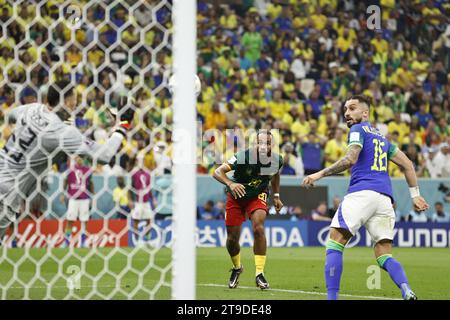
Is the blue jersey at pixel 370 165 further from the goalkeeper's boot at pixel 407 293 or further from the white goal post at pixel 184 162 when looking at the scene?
the white goal post at pixel 184 162

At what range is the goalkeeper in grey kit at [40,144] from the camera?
6.23 metres

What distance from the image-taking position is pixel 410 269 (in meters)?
13.2

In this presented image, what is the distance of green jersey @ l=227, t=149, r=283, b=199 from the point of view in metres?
10.0

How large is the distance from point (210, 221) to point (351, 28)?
9484 millimetres

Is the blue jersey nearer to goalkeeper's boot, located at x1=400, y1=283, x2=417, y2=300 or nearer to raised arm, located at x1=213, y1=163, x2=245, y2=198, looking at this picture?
goalkeeper's boot, located at x1=400, y1=283, x2=417, y2=300

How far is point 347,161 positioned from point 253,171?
259cm

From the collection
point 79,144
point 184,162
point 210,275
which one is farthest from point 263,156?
point 184,162

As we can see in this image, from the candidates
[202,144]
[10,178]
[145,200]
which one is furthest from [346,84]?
[10,178]

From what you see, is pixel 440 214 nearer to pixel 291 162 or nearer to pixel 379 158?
pixel 291 162

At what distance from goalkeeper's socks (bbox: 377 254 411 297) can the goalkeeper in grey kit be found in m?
2.98

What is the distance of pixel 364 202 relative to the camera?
25.6 feet

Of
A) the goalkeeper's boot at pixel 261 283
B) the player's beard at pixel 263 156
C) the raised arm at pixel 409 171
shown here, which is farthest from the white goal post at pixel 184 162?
the player's beard at pixel 263 156

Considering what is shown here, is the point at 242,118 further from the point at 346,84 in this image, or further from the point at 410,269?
the point at 410,269

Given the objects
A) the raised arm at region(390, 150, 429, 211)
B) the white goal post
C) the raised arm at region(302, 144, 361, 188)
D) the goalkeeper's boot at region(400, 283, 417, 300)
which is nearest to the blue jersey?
the raised arm at region(302, 144, 361, 188)
